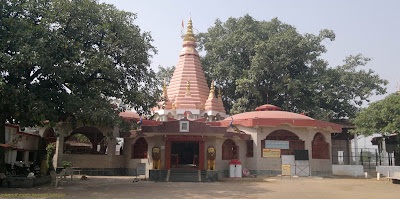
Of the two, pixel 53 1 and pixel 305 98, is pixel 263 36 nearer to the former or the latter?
pixel 305 98

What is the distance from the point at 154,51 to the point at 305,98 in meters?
19.8

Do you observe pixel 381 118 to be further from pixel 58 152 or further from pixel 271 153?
pixel 58 152

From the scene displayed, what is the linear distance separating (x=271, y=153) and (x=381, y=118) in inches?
359

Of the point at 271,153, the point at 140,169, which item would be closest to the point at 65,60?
the point at 140,169

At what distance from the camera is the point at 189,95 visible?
101 feet

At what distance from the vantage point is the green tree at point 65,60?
1391cm

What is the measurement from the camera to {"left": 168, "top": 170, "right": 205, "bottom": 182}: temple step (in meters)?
A: 18.9

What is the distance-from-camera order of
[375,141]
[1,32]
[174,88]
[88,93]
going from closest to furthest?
[1,32], [88,93], [174,88], [375,141]

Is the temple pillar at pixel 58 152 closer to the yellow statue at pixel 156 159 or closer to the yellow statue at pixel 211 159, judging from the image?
the yellow statue at pixel 156 159

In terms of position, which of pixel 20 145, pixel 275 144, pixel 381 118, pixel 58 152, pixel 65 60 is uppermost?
pixel 65 60

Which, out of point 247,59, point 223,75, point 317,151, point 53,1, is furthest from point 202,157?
point 247,59

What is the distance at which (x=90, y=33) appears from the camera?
1677cm

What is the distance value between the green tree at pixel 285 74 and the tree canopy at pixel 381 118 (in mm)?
5049

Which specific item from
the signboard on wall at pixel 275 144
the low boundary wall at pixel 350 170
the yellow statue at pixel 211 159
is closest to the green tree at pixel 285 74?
the low boundary wall at pixel 350 170
